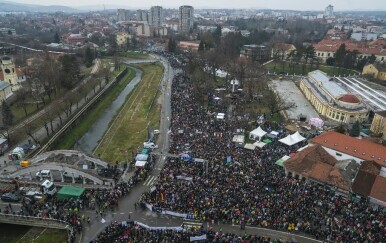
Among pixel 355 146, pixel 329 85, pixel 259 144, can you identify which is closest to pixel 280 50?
pixel 329 85

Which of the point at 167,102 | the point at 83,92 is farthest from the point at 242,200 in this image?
the point at 83,92

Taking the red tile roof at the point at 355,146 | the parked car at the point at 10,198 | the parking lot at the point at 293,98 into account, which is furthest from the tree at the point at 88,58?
the red tile roof at the point at 355,146

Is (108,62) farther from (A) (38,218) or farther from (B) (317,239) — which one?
(B) (317,239)

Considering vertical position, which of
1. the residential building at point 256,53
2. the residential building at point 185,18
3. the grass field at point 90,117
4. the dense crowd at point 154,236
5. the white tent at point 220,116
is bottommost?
the grass field at point 90,117

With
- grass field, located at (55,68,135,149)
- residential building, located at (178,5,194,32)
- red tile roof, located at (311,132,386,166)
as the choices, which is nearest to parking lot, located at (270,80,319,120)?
red tile roof, located at (311,132,386,166)

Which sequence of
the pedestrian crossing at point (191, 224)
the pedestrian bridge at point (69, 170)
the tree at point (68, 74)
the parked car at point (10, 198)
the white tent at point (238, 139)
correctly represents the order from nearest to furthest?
the pedestrian crossing at point (191, 224)
the parked car at point (10, 198)
the pedestrian bridge at point (69, 170)
the white tent at point (238, 139)
the tree at point (68, 74)

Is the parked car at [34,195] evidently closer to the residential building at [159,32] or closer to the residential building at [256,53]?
the residential building at [256,53]
